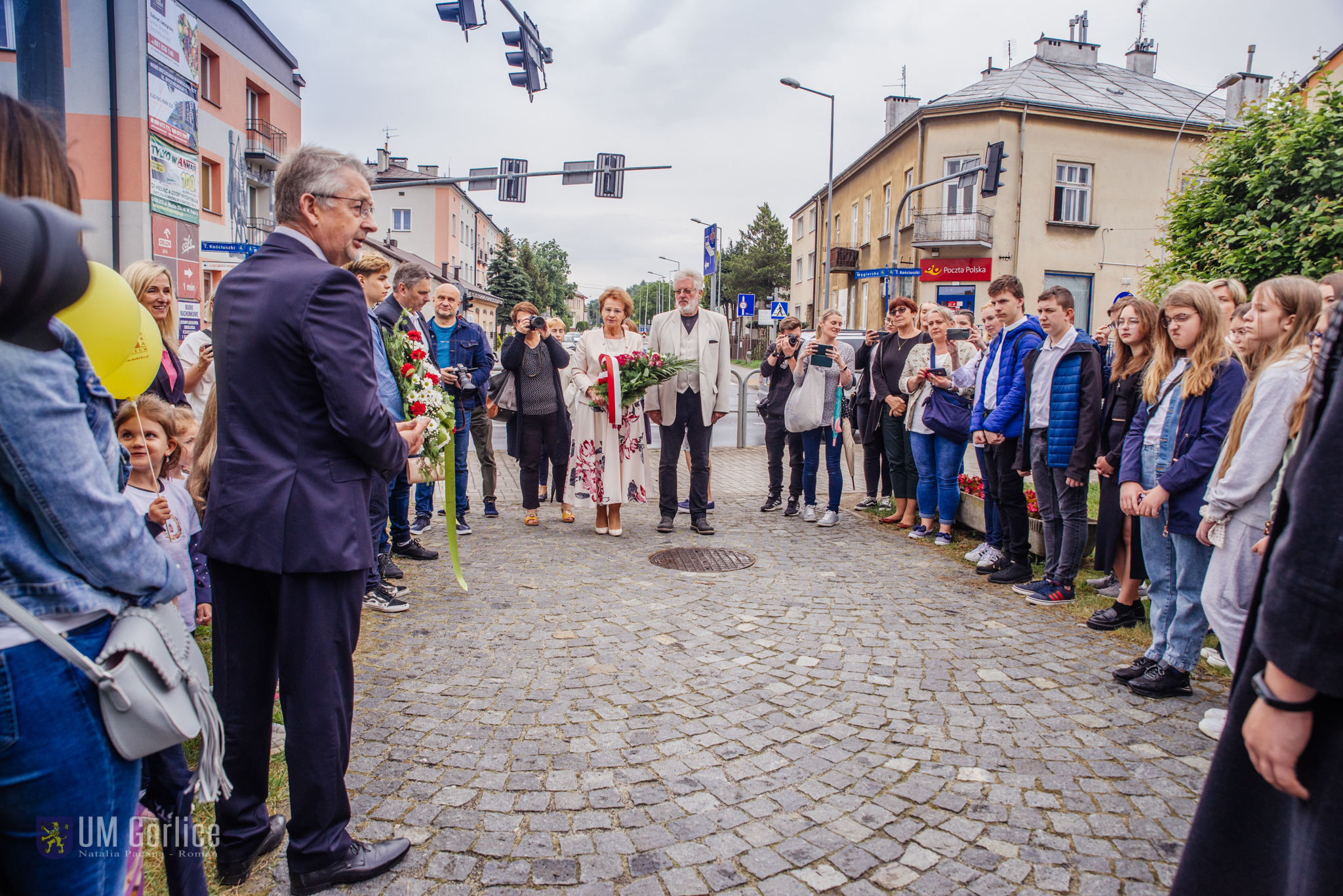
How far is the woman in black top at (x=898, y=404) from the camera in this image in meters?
8.02

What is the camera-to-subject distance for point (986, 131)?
93.1 ft

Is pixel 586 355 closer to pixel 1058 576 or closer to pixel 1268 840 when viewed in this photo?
pixel 1058 576

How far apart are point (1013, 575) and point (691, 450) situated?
3334 mm

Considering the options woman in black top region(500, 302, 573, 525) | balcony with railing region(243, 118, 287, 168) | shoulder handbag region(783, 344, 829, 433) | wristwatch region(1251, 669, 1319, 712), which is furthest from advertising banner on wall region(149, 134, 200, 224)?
wristwatch region(1251, 669, 1319, 712)

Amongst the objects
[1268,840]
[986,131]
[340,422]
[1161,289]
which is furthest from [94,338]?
[986,131]

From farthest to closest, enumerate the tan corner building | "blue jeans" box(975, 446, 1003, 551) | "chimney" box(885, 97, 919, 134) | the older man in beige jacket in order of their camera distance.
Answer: "chimney" box(885, 97, 919, 134)
the tan corner building
the older man in beige jacket
"blue jeans" box(975, 446, 1003, 551)

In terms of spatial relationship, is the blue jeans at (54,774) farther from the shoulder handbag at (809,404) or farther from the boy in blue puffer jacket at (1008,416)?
the shoulder handbag at (809,404)

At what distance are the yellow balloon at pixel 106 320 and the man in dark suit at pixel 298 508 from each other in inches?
24.0

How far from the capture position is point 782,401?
8742 mm

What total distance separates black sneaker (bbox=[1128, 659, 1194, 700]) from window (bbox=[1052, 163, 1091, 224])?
94.5 feet

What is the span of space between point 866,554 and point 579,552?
254cm

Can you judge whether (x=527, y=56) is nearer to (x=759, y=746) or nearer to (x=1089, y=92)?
(x=759, y=746)

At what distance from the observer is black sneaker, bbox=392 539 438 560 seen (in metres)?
6.82

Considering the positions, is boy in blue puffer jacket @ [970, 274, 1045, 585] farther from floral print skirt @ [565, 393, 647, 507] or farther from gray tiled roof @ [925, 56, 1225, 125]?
gray tiled roof @ [925, 56, 1225, 125]
